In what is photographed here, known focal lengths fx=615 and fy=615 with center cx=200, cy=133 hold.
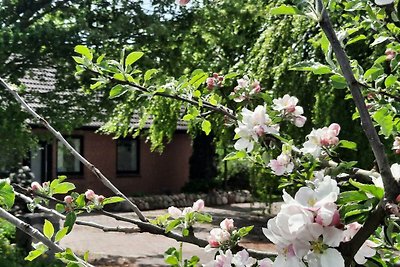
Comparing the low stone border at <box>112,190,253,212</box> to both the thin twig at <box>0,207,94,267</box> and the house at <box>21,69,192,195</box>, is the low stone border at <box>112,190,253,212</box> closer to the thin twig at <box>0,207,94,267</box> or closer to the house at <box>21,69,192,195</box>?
the house at <box>21,69,192,195</box>

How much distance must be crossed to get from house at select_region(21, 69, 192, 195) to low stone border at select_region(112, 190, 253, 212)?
3.51 ft

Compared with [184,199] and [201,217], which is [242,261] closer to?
Answer: [201,217]

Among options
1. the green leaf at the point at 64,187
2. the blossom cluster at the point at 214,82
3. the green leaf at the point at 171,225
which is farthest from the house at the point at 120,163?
the green leaf at the point at 171,225

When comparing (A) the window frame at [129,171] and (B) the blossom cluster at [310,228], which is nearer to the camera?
(B) the blossom cluster at [310,228]

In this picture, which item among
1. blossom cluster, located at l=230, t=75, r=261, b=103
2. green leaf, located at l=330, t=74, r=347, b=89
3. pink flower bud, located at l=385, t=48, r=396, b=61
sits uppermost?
pink flower bud, located at l=385, t=48, r=396, b=61

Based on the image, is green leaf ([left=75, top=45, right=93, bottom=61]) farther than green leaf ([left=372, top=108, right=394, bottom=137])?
Yes

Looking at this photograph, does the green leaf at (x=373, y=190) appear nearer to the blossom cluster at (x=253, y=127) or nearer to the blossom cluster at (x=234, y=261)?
the blossom cluster at (x=234, y=261)

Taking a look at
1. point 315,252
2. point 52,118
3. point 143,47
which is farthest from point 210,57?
point 315,252

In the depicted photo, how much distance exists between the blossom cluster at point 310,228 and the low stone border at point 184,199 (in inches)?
576

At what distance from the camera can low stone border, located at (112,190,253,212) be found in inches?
659

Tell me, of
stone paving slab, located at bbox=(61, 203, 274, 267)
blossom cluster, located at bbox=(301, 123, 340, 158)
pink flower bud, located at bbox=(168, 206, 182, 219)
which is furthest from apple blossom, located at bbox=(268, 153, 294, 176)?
stone paving slab, located at bbox=(61, 203, 274, 267)

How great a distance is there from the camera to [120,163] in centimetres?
1950

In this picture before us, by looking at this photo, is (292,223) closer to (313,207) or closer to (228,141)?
(313,207)

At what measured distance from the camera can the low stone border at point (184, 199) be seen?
16.7 m
